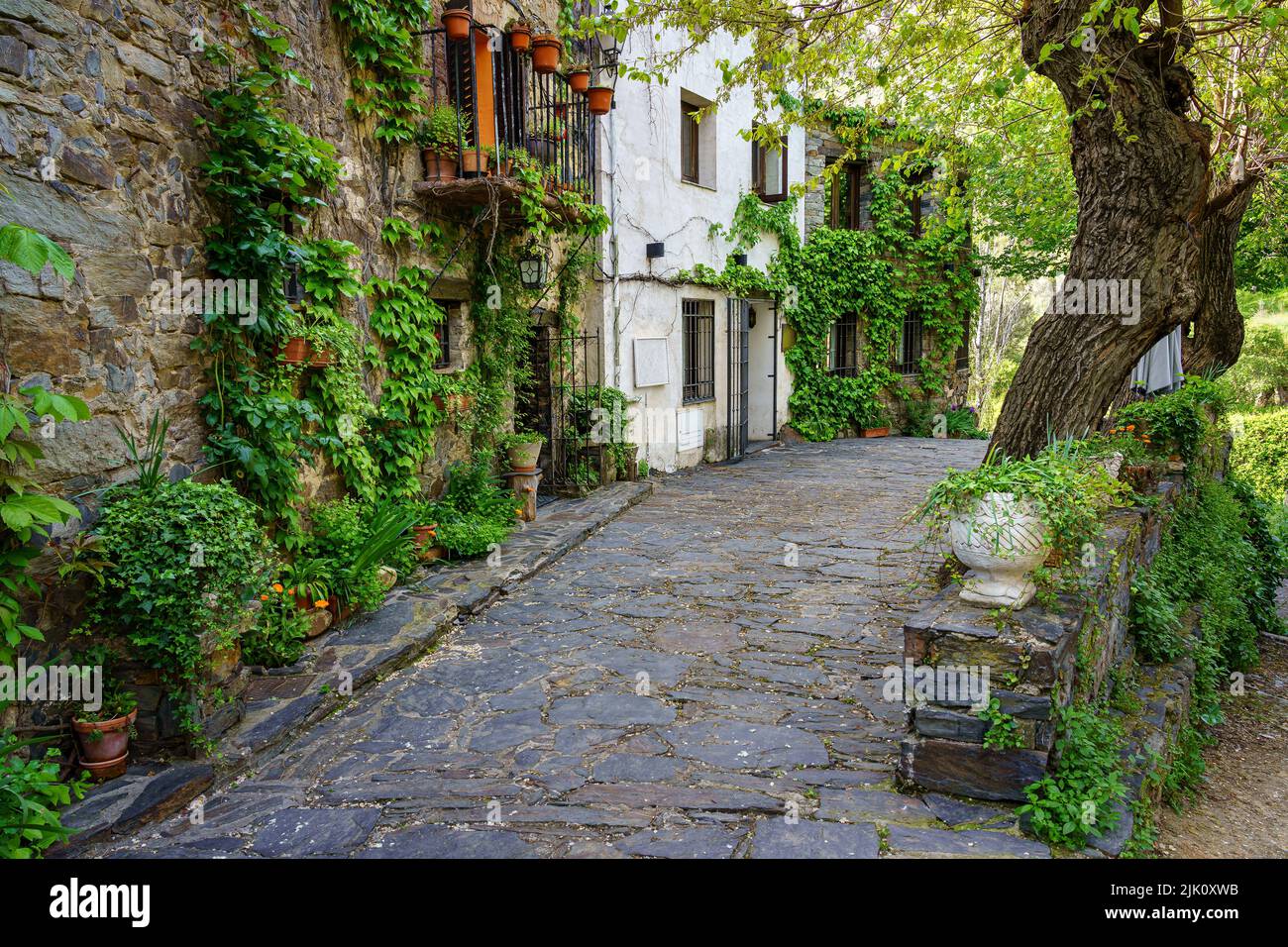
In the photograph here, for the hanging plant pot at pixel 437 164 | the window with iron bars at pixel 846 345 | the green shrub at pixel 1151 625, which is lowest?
the green shrub at pixel 1151 625

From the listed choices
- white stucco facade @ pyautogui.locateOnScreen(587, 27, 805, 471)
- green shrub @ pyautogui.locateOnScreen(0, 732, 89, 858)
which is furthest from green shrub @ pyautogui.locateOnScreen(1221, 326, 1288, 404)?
green shrub @ pyautogui.locateOnScreen(0, 732, 89, 858)

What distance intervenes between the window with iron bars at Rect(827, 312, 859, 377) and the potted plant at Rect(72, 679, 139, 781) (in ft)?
44.9

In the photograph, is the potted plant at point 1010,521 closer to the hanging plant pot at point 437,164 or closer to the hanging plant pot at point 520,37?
the hanging plant pot at point 437,164

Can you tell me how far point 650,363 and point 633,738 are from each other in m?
7.06

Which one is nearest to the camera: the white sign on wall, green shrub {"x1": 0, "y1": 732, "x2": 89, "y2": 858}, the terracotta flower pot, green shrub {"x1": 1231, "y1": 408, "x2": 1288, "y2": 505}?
green shrub {"x1": 0, "y1": 732, "x2": 89, "y2": 858}

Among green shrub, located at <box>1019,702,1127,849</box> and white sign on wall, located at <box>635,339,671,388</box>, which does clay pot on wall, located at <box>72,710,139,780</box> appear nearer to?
green shrub, located at <box>1019,702,1127,849</box>

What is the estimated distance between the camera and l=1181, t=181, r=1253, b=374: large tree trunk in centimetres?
842

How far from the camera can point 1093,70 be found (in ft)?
16.8

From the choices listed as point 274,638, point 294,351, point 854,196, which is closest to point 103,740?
point 274,638

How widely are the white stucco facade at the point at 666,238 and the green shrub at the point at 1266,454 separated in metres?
9.61

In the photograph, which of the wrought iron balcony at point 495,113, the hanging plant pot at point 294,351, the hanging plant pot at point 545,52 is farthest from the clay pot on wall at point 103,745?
the hanging plant pot at point 545,52

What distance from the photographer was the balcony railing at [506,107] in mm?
6859
